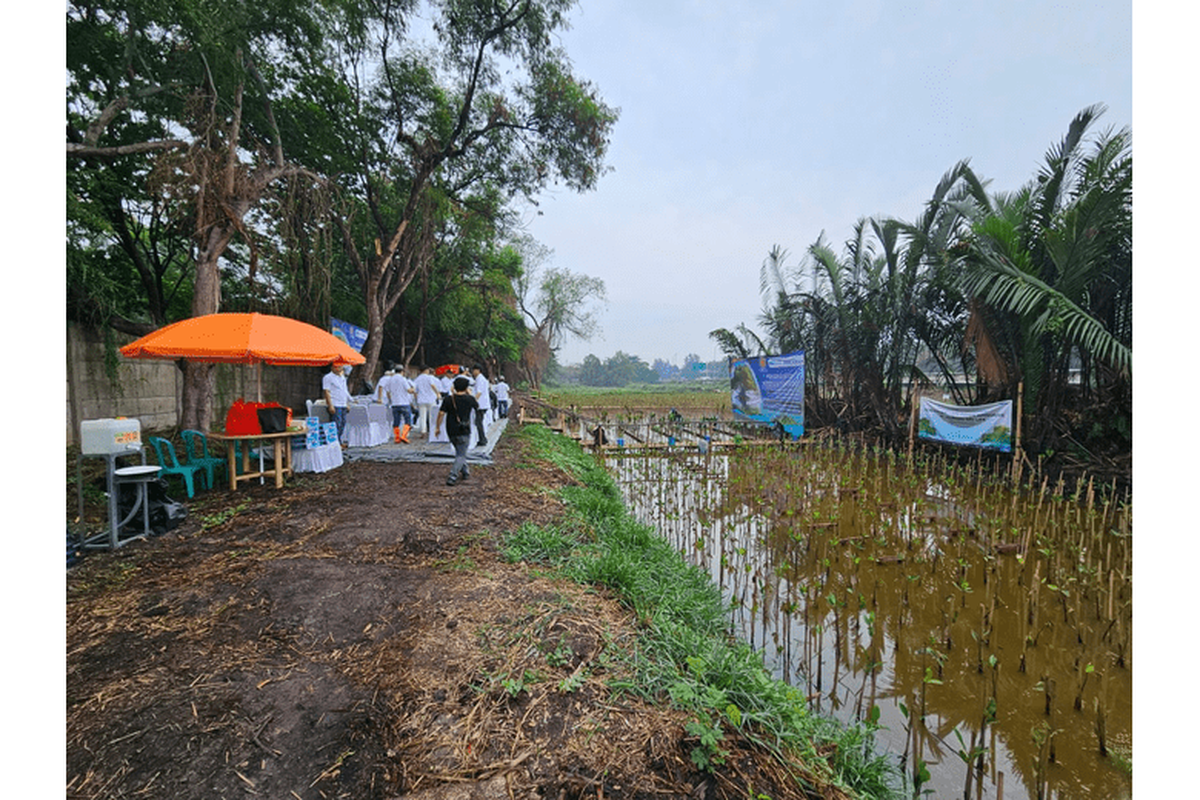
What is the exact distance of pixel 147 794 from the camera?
181 cm

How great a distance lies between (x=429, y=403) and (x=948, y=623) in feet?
31.0

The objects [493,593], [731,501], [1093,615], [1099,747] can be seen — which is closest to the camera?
[1099,747]

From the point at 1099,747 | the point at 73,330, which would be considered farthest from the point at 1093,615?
the point at 73,330

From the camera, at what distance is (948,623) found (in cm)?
371

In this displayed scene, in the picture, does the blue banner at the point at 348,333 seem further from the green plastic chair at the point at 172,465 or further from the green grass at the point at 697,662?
the green grass at the point at 697,662

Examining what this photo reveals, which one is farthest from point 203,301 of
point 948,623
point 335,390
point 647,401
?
point 647,401

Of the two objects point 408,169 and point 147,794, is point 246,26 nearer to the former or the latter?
point 408,169

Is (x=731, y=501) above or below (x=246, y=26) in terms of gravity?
below

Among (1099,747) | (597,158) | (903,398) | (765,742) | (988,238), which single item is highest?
(597,158)

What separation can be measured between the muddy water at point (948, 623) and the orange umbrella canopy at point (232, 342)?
16.5 feet

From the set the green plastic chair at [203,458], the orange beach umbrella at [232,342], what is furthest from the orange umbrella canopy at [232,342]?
the green plastic chair at [203,458]

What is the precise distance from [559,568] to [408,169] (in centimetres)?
1198

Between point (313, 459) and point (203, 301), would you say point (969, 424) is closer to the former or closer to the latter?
point (313, 459)

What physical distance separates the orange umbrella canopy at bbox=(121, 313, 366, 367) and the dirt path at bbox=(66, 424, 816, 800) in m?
1.98
